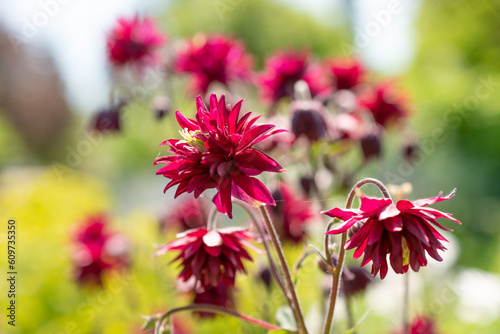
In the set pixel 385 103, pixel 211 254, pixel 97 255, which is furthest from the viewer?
pixel 97 255

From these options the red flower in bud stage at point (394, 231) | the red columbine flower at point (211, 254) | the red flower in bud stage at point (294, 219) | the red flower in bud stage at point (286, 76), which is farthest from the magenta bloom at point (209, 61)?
the red flower in bud stage at point (394, 231)

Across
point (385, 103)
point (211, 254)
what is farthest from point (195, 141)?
point (385, 103)

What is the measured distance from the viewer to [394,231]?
595 millimetres

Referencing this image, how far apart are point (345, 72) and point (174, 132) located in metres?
0.54

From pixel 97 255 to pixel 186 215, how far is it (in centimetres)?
49

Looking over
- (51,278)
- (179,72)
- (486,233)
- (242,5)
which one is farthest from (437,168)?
(242,5)

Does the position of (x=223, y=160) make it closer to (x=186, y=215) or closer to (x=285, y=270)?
(x=285, y=270)

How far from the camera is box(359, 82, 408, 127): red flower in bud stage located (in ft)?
4.74

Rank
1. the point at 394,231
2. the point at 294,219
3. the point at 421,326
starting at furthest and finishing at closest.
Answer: the point at 294,219
the point at 421,326
the point at 394,231

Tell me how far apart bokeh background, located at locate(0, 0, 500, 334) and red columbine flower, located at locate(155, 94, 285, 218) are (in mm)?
681

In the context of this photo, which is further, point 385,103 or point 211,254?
point 385,103

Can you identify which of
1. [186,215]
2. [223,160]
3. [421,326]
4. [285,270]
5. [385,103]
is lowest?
[421,326]

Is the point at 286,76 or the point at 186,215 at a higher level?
the point at 286,76

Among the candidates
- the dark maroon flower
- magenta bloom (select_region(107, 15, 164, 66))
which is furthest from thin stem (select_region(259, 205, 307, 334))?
magenta bloom (select_region(107, 15, 164, 66))
